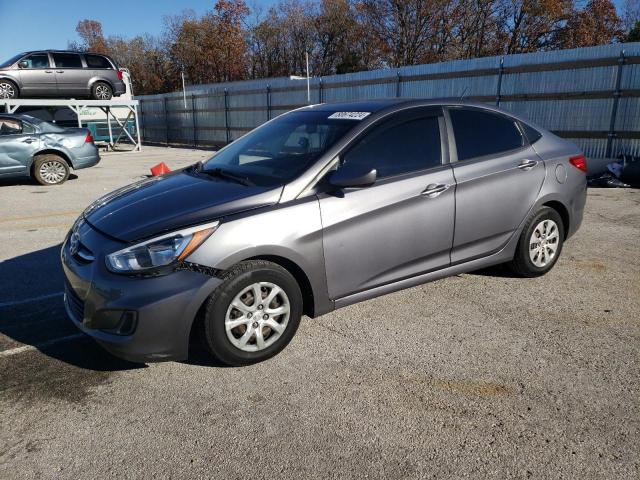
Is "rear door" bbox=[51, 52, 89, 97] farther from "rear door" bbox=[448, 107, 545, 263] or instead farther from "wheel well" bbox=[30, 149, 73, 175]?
"rear door" bbox=[448, 107, 545, 263]

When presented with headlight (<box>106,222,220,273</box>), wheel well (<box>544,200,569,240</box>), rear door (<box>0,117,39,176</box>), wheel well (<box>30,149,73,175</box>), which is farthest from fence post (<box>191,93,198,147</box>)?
headlight (<box>106,222,220,273</box>)

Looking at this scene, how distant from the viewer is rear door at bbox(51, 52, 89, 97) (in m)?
18.0

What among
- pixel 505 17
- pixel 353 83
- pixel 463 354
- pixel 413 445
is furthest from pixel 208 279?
pixel 505 17

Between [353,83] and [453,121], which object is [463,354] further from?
[353,83]

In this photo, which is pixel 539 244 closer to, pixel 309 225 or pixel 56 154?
pixel 309 225

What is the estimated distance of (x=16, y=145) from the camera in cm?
1034

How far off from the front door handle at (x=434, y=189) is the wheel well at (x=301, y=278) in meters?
1.09

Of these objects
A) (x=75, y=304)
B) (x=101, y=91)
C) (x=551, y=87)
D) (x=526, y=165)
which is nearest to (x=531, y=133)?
(x=526, y=165)

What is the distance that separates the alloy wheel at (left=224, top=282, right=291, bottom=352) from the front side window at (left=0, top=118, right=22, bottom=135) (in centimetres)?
972

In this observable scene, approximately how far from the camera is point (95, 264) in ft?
9.58

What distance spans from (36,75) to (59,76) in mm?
726

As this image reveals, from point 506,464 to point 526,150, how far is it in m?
2.90

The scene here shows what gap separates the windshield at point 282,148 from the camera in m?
3.46

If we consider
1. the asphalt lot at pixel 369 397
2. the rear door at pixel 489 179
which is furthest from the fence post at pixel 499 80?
the asphalt lot at pixel 369 397
